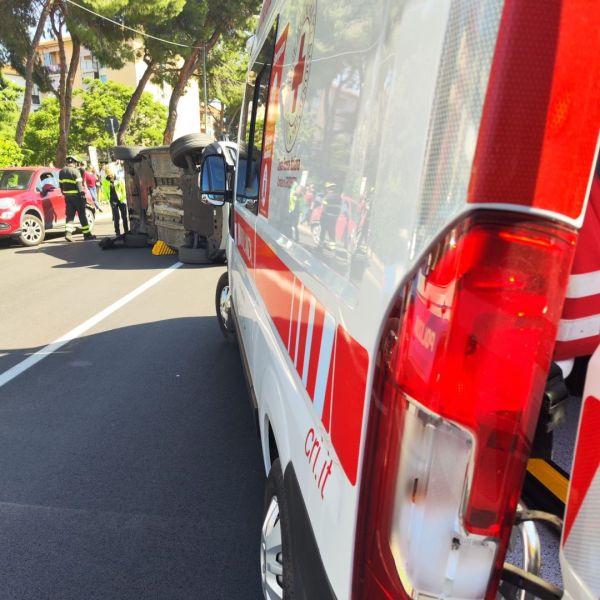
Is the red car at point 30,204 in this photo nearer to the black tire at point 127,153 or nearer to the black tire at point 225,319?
the black tire at point 127,153

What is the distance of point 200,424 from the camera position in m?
3.75

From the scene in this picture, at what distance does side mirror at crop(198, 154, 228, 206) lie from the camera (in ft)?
13.5

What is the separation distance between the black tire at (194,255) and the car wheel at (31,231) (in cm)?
484

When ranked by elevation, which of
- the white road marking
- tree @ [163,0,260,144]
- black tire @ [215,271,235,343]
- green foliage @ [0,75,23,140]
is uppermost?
tree @ [163,0,260,144]

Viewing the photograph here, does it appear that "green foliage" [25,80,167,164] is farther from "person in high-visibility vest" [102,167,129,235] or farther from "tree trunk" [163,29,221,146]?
"person in high-visibility vest" [102,167,129,235]

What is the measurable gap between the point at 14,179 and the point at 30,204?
0.88 m

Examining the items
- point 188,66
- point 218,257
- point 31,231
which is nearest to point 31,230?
point 31,231

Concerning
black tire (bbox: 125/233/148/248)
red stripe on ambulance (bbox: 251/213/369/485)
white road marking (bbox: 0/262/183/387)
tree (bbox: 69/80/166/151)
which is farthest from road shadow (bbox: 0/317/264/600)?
tree (bbox: 69/80/166/151)

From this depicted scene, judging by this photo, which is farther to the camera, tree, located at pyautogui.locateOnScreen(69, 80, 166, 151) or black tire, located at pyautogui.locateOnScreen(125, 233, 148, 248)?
tree, located at pyautogui.locateOnScreen(69, 80, 166, 151)

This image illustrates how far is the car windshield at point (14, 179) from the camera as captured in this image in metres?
12.2

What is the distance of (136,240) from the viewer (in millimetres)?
11781

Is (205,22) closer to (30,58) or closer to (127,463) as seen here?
(30,58)

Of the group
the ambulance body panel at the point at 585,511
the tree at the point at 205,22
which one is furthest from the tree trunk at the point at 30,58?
the ambulance body panel at the point at 585,511

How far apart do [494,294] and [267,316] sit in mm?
1460
